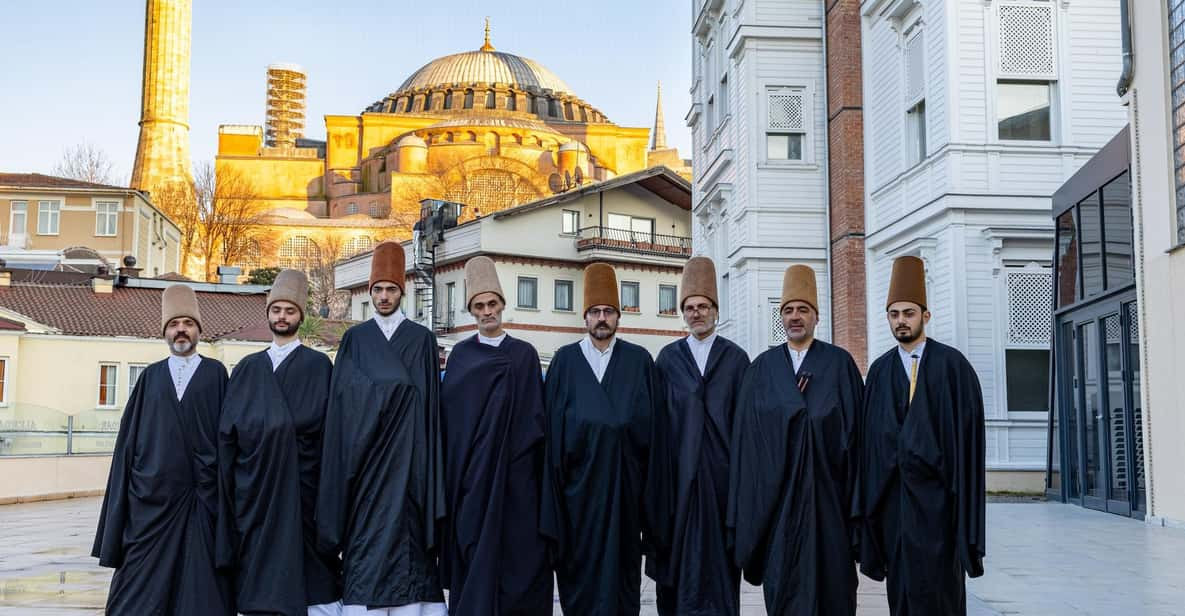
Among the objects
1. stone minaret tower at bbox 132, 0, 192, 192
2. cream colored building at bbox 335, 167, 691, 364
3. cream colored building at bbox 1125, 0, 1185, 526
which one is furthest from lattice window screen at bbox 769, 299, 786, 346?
stone minaret tower at bbox 132, 0, 192, 192

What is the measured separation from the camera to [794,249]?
2398cm

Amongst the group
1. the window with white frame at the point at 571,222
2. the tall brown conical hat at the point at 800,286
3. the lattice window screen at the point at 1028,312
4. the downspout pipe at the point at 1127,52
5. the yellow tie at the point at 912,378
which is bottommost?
the yellow tie at the point at 912,378

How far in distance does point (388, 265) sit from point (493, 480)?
145 cm

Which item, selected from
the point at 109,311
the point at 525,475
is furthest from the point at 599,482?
the point at 109,311

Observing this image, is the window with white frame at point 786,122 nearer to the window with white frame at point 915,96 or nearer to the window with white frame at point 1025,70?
the window with white frame at point 915,96

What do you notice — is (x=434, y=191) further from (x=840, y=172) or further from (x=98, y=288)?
(x=840, y=172)

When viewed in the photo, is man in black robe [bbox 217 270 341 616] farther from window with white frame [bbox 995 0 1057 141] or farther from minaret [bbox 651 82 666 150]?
minaret [bbox 651 82 666 150]

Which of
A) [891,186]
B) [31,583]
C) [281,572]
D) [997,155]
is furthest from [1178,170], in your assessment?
[31,583]

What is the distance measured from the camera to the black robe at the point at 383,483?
687cm

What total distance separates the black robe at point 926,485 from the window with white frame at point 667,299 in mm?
41895

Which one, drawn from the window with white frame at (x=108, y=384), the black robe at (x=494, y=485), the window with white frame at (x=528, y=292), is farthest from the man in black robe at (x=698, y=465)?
the window with white frame at (x=528, y=292)

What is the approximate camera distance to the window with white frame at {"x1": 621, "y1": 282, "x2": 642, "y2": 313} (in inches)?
1898

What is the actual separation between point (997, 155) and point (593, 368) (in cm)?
1207

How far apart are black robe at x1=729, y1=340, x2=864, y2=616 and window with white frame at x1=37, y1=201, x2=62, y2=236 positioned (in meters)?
57.3
